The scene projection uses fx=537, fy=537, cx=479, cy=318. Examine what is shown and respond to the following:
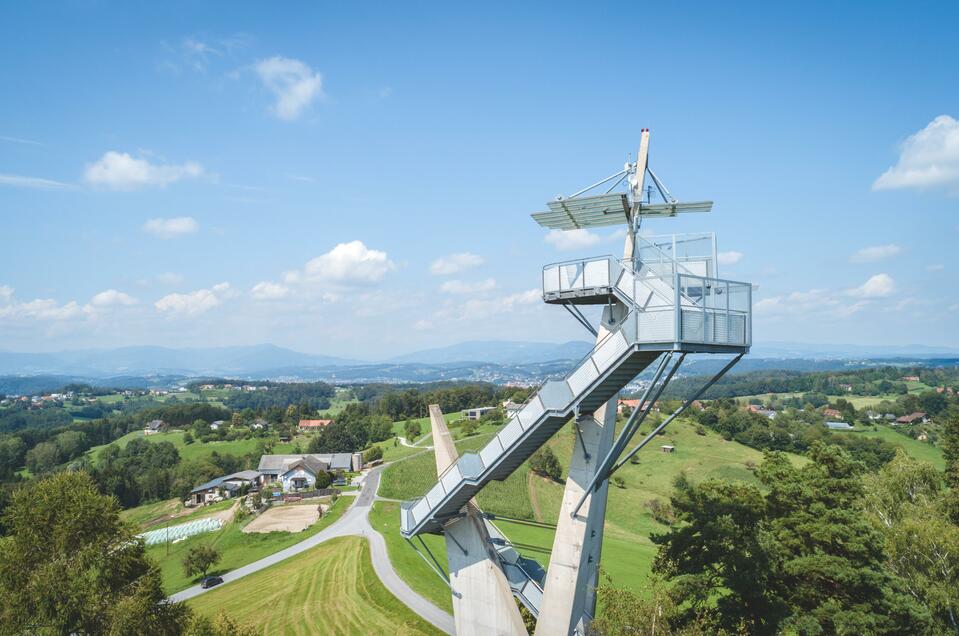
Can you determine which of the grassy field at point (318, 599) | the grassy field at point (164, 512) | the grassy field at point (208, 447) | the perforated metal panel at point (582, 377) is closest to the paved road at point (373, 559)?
the grassy field at point (318, 599)

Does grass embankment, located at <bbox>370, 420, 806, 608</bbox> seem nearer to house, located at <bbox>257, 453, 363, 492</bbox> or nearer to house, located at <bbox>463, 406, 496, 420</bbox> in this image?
house, located at <bbox>257, 453, 363, 492</bbox>

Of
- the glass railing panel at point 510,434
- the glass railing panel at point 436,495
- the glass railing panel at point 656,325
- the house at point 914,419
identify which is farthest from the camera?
the house at point 914,419

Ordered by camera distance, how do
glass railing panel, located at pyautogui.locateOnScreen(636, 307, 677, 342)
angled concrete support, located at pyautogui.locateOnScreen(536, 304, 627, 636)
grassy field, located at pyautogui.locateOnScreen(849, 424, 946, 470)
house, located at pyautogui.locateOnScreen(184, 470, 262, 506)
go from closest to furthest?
glass railing panel, located at pyautogui.locateOnScreen(636, 307, 677, 342) → angled concrete support, located at pyautogui.locateOnScreen(536, 304, 627, 636) → grassy field, located at pyautogui.locateOnScreen(849, 424, 946, 470) → house, located at pyautogui.locateOnScreen(184, 470, 262, 506)

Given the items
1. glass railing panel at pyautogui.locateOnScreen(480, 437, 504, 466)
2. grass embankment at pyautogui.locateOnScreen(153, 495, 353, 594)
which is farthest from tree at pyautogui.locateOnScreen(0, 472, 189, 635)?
grass embankment at pyautogui.locateOnScreen(153, 495, 353, 594)

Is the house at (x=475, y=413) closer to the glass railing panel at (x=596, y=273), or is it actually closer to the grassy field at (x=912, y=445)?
the grassy field at (x=912, y=445)

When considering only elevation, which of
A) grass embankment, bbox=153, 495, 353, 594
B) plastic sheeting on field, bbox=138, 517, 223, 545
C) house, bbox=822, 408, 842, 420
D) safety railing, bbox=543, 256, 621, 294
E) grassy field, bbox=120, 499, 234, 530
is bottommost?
grassy field, bbox=120, 499, 234, 530

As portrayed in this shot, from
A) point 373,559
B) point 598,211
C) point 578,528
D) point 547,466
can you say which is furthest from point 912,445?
point 598,211
